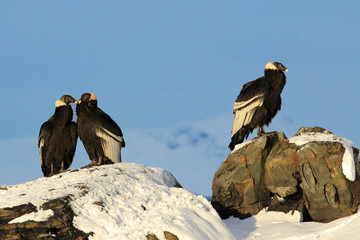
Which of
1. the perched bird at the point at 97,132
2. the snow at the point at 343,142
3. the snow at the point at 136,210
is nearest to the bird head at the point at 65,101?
the perched bird at the point at 97,132

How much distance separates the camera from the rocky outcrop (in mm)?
13734

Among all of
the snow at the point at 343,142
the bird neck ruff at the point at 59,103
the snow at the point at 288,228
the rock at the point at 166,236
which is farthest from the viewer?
the bird neck ruff at the point at 59,103

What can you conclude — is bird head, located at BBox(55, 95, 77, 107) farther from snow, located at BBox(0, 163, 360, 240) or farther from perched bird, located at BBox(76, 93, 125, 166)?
snow, located at BBox(0, 163, 360, 240)

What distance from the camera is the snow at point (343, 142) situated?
45.0 ft

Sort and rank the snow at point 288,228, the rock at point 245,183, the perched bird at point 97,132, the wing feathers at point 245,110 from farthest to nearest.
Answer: the wing feathers at point 245,110, the perched bird at point 97,132, the rock at point 245,183, the snow at point 288,228

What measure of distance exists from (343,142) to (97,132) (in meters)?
6.24

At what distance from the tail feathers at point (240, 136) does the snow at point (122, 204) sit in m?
4.12

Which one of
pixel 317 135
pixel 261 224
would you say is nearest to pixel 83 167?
pixel 261 224

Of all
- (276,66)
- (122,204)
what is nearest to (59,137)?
(122,204)

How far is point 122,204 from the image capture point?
35.6ft

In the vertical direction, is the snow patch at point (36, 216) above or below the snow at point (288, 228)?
above

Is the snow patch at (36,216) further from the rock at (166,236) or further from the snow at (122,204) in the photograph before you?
the rock at (166,236)

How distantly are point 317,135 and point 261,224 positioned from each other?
314 cm

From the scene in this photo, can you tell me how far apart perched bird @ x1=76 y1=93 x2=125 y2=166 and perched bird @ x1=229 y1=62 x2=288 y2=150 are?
136 inches
